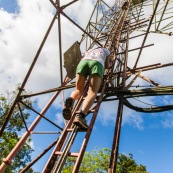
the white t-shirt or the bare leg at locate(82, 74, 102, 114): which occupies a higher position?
the white t-shirt

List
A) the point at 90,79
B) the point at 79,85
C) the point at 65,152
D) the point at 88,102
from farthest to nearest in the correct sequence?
1. the point at 79,85
2. the point at 90,79
3. the point at 88,102
4. the point at 65,152

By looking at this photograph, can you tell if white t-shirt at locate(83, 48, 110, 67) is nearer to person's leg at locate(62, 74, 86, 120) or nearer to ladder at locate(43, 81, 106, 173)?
person's leg at locate(62, 74, 86, 120)

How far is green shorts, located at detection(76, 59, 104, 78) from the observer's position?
3.69m

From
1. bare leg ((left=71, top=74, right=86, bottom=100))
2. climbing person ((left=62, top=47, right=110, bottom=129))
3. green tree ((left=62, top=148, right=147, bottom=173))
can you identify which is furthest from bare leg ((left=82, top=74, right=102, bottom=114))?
green tree ((left=62, top=148, right=147, bottom=173))

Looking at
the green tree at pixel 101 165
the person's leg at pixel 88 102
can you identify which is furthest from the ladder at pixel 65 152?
the green tree at pixel 101 165

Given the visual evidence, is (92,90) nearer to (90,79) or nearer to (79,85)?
(90,79)

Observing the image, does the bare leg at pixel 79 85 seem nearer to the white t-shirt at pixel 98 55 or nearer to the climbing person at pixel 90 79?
the climbing person at pixel 90 79

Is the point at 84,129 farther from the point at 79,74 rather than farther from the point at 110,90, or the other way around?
the point at 110,90

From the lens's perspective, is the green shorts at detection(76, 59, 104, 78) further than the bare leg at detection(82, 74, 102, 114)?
Yes

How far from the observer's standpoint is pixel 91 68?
3.81 m

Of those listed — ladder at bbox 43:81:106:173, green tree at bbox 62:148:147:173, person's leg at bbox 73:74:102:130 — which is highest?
green tree at bbox 62:148:147:173

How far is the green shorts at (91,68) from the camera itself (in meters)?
3.69

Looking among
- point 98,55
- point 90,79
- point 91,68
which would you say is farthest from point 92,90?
point 98,55

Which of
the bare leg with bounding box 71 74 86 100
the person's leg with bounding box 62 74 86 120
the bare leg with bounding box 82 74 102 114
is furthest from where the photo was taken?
the bare leg with bounding box 71 74 86 100
